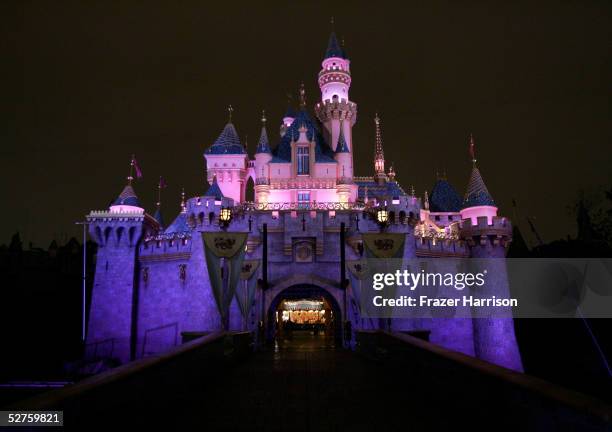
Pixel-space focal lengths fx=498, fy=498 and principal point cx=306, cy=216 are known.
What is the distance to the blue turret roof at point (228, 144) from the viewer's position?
47219 mm

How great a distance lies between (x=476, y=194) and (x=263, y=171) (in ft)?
59.8

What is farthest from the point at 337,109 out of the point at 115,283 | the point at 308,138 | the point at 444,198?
the point at 115,283

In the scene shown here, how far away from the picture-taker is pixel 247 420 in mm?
8594

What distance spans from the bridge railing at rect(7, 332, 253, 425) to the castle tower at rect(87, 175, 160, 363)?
2164 cm

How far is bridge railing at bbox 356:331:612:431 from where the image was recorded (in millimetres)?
5453

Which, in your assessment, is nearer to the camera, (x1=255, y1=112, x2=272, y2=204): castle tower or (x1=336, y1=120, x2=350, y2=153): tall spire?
(x1=255, y1=112, x2=272, y2=204): castle tower

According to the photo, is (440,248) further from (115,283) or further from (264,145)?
(115,283)

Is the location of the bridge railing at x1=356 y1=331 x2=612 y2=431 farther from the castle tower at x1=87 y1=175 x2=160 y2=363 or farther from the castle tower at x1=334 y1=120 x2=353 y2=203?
the castle tower at x1=334 y1=120 x2=353 y2=203

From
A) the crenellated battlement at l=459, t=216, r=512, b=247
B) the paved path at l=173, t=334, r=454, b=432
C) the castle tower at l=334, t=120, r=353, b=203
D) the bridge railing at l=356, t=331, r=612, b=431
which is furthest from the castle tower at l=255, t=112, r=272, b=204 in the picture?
the bridge railing at l=356, t=331, r=612, b=431

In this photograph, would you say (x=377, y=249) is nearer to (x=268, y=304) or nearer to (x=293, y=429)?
(x=268, y=304)

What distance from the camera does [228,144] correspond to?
1873 inches

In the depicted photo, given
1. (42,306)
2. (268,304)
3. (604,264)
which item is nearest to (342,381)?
(268,304)

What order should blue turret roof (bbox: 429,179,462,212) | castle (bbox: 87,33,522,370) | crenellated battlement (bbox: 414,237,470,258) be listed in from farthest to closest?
blue turret roof (bbox: 429,179,462,212)
crenellated battlement (bbox: 414,237,470,258)
castle (bbox: 87,33,522,370)

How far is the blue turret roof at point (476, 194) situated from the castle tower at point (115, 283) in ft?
79.4
